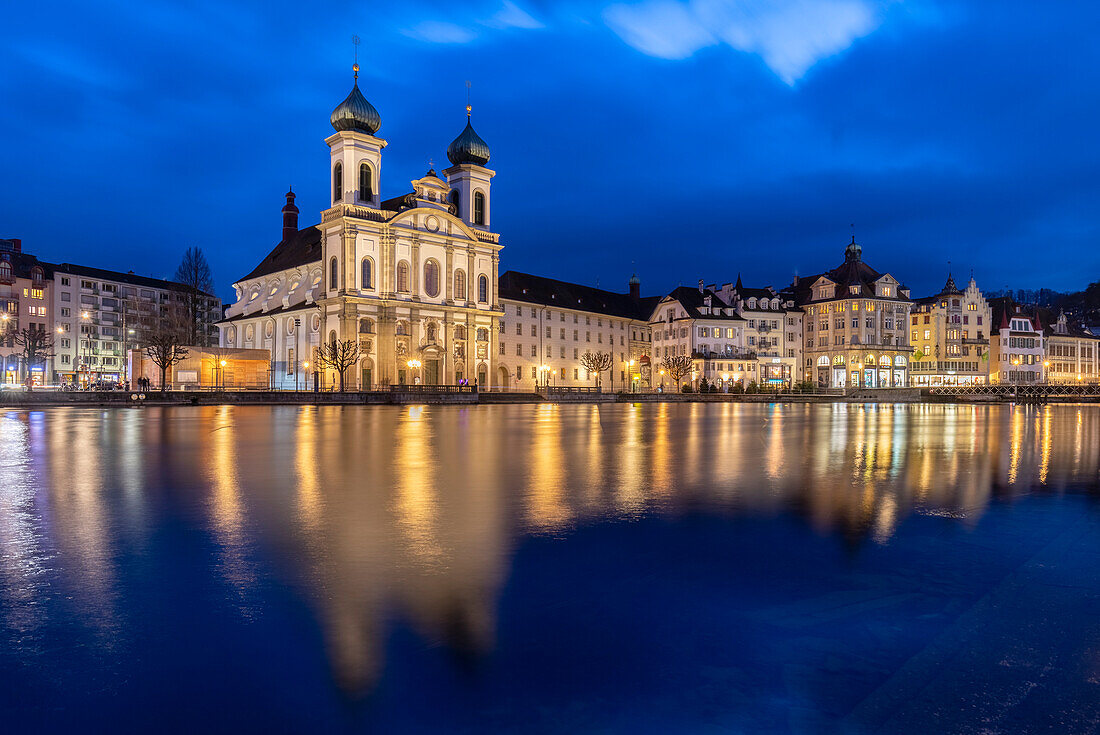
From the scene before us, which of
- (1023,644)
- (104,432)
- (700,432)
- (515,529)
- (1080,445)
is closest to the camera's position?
(1023,644)

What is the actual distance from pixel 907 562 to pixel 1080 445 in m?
18.5

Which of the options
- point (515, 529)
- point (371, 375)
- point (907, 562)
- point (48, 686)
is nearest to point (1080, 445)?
point (907, 562)

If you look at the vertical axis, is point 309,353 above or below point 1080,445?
above

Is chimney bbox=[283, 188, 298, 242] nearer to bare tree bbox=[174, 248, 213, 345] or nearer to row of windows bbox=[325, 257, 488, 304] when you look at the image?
bare tree bbox=[174, 248, 213, 345]

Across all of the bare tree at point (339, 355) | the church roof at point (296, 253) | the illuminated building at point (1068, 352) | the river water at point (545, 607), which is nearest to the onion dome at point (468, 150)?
the church roof at point (296, 253)

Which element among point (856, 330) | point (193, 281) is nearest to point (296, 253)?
point (193, 281)

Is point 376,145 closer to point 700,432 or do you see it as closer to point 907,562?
point 700,432

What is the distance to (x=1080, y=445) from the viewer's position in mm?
20969

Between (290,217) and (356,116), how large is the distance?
114 feet

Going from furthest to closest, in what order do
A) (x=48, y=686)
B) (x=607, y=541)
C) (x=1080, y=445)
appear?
(x=1080, y=445) → (x=607, y=541) → (x=48, y=686)

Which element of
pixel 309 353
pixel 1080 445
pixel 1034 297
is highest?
pixel 1034 297

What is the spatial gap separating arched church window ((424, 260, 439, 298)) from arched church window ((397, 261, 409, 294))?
2.09 metres

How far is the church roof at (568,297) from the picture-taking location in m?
90.2

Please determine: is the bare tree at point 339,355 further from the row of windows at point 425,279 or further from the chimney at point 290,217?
the chimney at point 290,217
